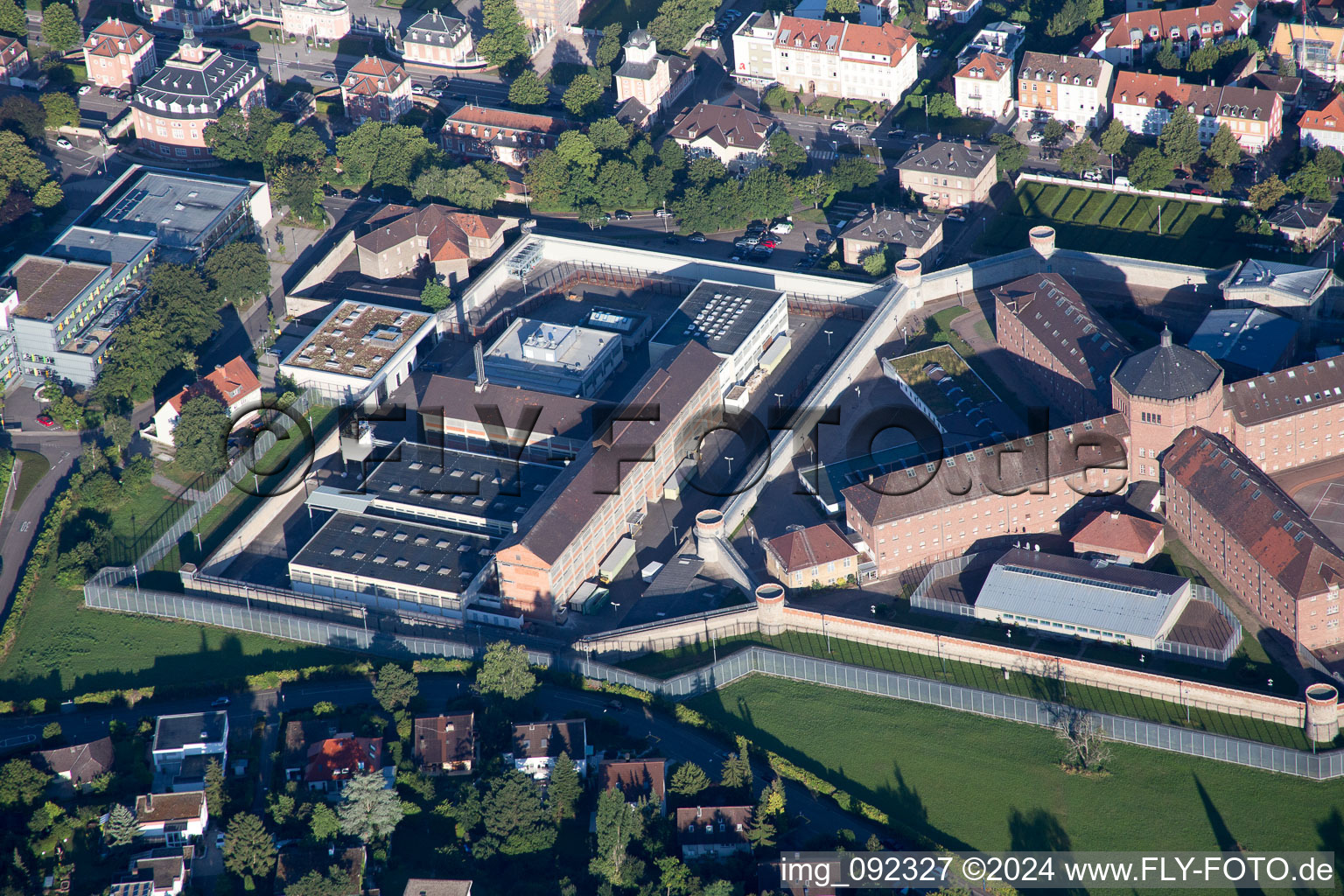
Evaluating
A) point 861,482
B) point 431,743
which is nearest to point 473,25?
point 861,482

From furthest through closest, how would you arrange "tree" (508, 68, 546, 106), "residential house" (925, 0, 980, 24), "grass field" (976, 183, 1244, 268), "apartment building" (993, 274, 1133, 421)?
"residential house" (925, 0, 980, 24) < "tree" (508, 68, 546, 106) < "grass field" (976, 183, 1244, 268) < "apartment building" (993, 274, 1133, 421)

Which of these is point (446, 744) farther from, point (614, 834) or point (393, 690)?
point (614, 834)

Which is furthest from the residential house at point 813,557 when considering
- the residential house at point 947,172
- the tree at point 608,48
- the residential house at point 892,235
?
the tree at point 608,48

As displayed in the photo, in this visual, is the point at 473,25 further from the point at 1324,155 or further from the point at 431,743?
the point at 431,743

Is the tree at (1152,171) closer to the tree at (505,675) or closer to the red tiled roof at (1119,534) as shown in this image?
the red tiled roof at (1119,534)

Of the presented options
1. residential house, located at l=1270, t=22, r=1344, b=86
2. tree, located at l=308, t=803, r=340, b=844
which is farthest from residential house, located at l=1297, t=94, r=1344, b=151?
tree, located at l=308, t=803, r=340, b=844

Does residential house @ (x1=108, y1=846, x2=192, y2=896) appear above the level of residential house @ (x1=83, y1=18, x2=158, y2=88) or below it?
above

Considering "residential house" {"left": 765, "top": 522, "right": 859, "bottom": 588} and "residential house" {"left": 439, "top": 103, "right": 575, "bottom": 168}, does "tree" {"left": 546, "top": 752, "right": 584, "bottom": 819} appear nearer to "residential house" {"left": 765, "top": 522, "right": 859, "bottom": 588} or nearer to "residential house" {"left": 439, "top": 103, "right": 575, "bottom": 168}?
"residential house" {"left": 765, "top": 522, "right": 859, "bottom": 588}
